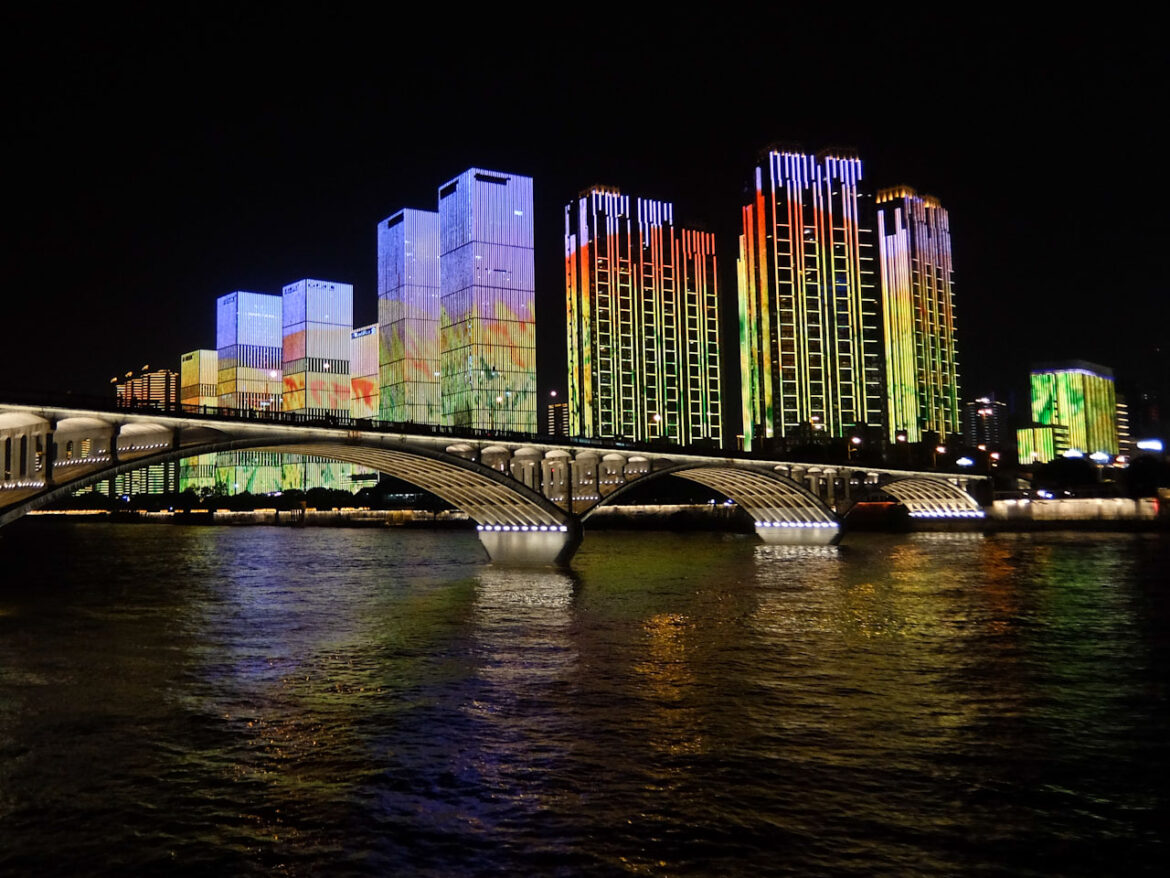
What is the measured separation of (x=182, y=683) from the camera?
22703 millimetres

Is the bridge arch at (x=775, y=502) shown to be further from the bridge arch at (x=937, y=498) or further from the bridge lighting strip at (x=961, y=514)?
the bridge lighting strip at (x=961, y=514)

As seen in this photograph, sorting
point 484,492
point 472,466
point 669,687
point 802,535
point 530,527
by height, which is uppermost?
point 472,466

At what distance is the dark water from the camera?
11578mm

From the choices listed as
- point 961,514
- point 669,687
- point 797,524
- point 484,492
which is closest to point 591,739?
point 669,687

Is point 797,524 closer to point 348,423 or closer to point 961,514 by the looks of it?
point 961,514

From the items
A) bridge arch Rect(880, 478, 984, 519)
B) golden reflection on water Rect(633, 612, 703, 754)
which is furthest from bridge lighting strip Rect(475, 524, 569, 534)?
bridge arch Rect(880, 478, 984, 519)

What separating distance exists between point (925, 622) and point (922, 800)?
2137cm

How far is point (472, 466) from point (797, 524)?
46099 mm

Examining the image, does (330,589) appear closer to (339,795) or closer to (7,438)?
(7,438)

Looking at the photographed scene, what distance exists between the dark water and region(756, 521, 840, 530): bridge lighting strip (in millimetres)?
50188

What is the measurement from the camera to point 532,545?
6625cm

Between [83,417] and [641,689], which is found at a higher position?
[83,417]

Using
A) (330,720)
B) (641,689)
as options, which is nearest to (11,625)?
(330,720)

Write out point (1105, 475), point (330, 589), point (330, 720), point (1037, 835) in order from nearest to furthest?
1. point (1037, 835)
2. point (330, 720)
3. point (330, 589)
4. point (1105, 475)
